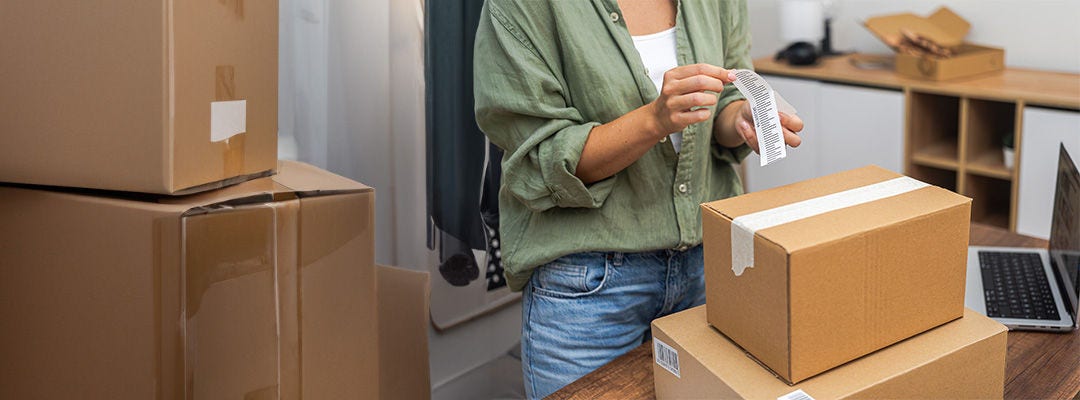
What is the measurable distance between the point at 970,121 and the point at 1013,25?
43cm

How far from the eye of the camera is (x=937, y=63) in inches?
111

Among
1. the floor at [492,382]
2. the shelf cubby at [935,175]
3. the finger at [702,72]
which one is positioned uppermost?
the finger at [702,72]

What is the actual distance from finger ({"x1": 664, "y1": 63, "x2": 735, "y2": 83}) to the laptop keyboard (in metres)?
0.62

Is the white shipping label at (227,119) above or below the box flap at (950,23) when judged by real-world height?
below

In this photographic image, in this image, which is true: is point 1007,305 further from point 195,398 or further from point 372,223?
point 195,398

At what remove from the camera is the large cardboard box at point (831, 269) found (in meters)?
1.03

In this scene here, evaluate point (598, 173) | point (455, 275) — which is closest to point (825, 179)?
point (598, 173)

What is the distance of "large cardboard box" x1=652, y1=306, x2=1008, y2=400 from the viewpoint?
105cm

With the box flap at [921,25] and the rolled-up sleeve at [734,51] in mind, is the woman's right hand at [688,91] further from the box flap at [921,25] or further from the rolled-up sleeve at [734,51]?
the box flap at [921,25]

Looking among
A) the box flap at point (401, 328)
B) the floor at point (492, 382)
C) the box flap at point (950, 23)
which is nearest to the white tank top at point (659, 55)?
the box flap at point (401, 328)

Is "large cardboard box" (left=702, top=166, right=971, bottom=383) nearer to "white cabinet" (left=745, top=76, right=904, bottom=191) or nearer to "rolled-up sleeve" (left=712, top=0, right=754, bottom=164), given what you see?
"rolled-up sleeve" (left=712, top=0, right=754, bottom=164)

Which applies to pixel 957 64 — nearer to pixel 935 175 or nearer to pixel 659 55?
pixel 935 175

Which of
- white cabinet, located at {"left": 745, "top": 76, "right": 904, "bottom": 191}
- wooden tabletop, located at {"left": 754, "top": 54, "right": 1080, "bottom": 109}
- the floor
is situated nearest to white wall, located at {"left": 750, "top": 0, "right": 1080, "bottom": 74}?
wooden tabletop, located at {"left": 754, "top": 54, "right": 1080, "bottom": 109}

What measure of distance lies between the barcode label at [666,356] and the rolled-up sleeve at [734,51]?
1.31 feet
